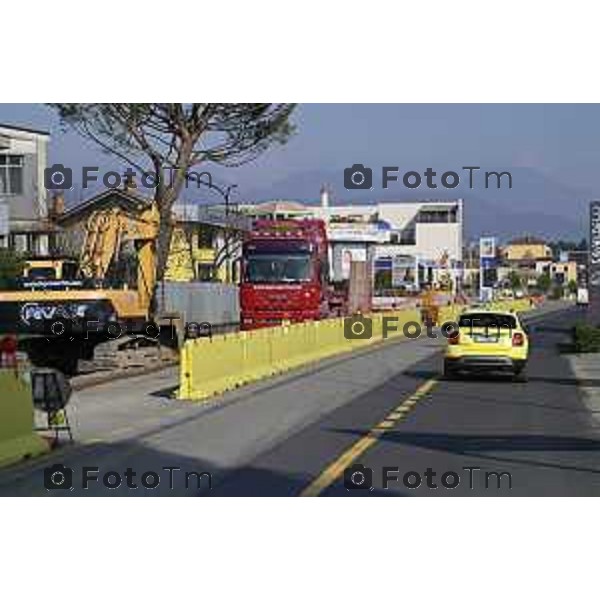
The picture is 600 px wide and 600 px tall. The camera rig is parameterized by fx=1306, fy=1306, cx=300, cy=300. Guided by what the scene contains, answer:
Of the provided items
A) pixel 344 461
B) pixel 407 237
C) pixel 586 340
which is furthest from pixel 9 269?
pixel 407 237

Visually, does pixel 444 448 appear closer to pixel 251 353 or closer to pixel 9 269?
pixel 251 353

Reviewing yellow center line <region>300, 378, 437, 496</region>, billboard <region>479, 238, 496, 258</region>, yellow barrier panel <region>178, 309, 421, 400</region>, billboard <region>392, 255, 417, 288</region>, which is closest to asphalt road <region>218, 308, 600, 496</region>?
yellow center line <region>300, 378, 437, 496</region>

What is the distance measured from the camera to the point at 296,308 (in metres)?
38.2

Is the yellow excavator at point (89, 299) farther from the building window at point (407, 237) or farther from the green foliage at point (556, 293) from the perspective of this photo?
the green foliage at point (556, 293)

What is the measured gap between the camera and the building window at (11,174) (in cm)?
5247

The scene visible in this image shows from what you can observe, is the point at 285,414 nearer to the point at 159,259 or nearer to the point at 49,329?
the point at 49,329

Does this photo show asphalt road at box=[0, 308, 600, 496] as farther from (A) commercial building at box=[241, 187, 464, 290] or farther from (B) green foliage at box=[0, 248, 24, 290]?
(A) commercial building at box=[241, 187, 464, 290]

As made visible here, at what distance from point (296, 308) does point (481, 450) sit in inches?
915

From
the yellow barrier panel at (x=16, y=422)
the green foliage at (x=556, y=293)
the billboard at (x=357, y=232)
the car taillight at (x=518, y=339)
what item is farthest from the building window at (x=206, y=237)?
the green foliage at (x=556, y=293)

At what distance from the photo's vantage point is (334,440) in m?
15.9

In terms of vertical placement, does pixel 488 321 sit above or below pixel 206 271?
below

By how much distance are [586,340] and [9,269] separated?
58.8 ft

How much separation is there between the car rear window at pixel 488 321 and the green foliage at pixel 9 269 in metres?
9.56

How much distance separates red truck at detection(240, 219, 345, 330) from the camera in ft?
125
